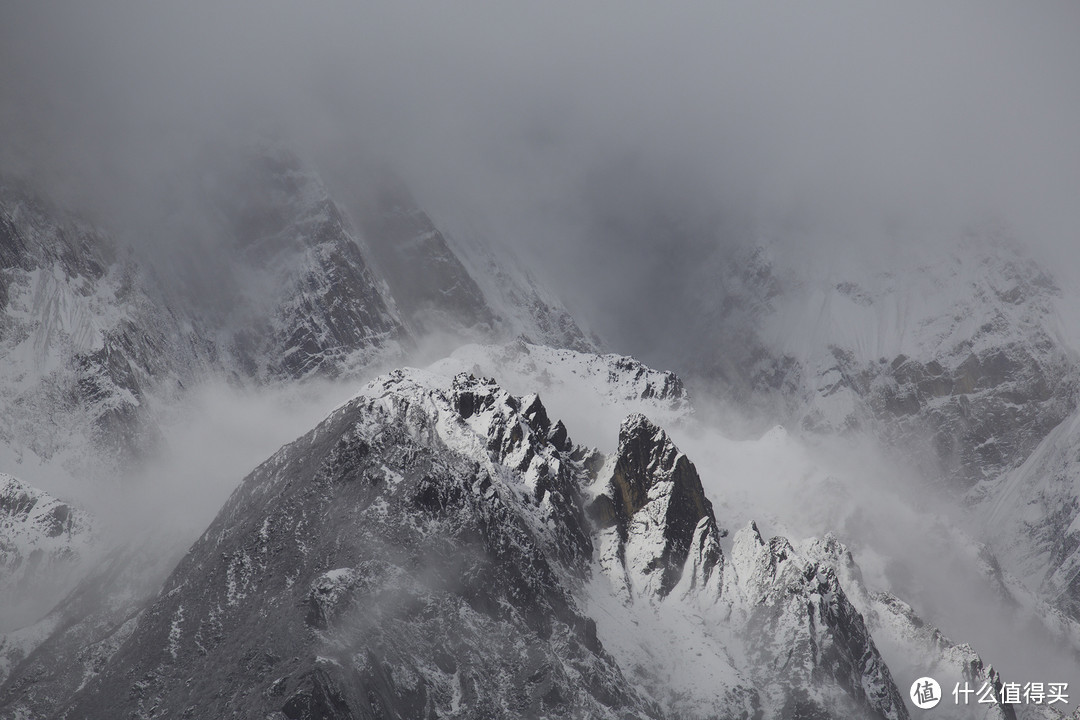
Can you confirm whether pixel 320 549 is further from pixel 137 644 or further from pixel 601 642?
pixel 601 642

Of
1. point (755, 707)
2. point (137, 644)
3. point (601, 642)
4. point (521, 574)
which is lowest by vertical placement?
point (755, 707)

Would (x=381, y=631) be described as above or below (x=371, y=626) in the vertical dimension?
below

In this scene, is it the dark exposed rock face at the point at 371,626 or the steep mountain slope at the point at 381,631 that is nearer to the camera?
the dark exposed rock face at the point at 371,626

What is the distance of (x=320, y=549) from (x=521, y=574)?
97.9 ft

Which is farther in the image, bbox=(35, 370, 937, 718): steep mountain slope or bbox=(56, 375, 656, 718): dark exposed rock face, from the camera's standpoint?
bbox=(35, 370, 937, 718): steep mountain slope

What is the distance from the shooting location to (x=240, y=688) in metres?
165

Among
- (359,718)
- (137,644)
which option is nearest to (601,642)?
(359,718)

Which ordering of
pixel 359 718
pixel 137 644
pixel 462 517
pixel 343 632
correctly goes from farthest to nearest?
pixel 462 517 < pixel 137 644 < pixel 343 632 < pixel 359 718

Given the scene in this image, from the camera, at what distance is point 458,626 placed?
183 meters

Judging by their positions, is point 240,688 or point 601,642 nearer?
point 240,688

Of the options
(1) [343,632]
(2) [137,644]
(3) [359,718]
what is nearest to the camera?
(3) [359,718]

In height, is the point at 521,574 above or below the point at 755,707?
above

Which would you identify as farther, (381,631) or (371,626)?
(381,631)

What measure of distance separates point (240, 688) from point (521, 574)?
154 feet
